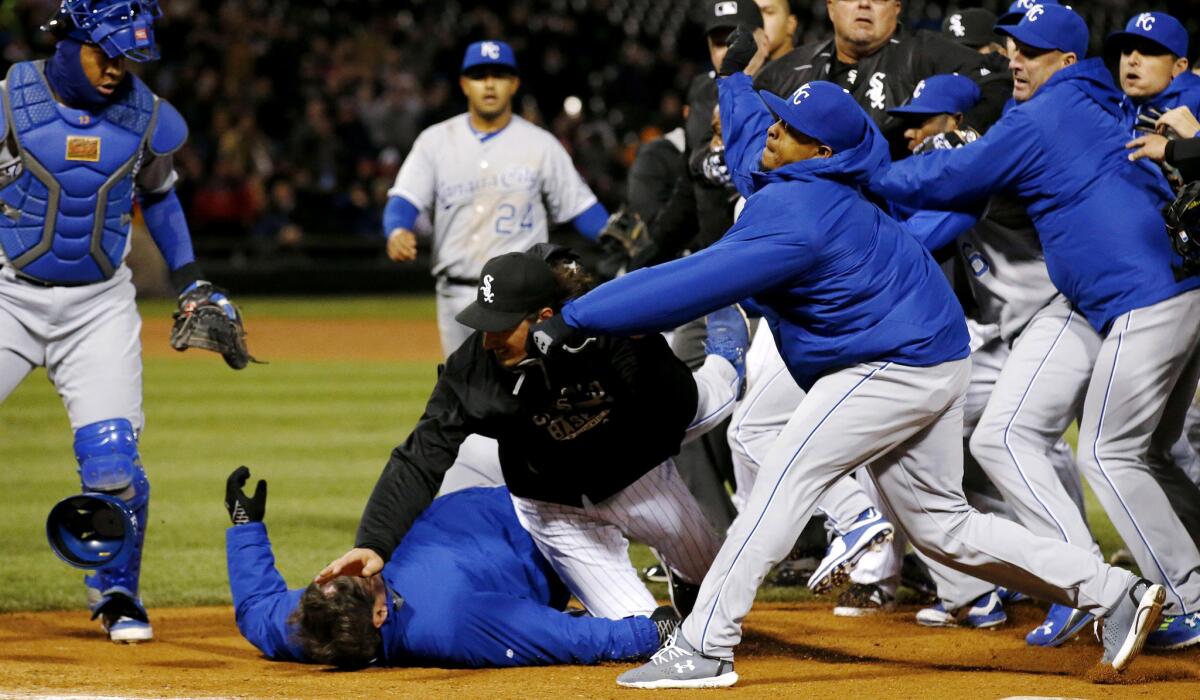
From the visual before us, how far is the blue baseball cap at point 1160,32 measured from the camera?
5.38 metres

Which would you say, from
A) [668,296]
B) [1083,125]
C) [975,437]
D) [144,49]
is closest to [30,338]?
[144,49]

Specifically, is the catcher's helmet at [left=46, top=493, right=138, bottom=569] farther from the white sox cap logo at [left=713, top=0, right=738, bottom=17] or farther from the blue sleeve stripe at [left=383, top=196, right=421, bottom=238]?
the white sox cap logo at [left=713, top=0, right=738, bottom=17]

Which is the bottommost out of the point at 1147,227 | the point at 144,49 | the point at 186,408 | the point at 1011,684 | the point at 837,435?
the point at 186,408

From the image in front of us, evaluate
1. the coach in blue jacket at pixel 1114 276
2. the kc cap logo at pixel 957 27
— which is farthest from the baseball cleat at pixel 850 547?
the kc cap logo at pixel 957 27

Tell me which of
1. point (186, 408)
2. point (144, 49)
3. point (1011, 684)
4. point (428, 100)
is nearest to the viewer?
point (1011, 684)

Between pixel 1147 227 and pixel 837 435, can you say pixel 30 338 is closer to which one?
pixel 837 435

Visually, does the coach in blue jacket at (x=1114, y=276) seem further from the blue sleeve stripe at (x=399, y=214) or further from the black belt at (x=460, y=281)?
the blue sleeve stripe at (x=399, y=214)

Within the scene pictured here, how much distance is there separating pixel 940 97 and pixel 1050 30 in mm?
410

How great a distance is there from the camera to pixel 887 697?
14.4 ft

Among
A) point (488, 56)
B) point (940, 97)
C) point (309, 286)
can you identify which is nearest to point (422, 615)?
point (940, 97)

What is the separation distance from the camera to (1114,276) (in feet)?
16.6

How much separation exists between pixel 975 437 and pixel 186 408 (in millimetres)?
8207

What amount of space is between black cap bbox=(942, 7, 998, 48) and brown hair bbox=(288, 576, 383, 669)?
3.86 m

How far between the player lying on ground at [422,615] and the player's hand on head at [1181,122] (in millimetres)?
2220
